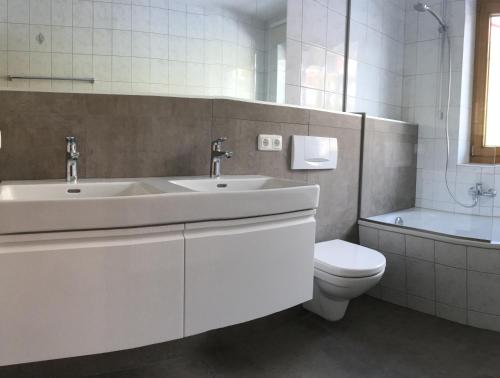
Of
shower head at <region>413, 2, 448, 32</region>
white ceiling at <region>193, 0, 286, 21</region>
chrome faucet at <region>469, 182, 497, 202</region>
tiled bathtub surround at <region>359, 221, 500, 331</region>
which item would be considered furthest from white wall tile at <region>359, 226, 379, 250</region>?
shower head at <region>413, 2, 448, 32</region>

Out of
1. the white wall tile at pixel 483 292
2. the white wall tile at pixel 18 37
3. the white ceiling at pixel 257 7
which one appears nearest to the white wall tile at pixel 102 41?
the white wall tile at pixel 18 37

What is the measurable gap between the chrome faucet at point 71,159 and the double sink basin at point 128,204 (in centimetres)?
5

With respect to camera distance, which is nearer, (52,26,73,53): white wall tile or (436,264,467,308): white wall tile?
(52,26,73,53): white wall tile

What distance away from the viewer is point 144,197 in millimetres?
1141

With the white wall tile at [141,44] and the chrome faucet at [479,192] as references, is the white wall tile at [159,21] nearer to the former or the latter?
the white wall tile at [141,44]

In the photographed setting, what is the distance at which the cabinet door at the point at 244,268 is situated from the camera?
1.25m

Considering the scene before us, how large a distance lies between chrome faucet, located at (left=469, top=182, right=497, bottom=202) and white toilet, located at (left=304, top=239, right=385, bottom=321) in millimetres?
1012

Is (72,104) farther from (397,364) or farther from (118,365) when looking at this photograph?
(397,364)

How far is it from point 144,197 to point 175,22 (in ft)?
3.29

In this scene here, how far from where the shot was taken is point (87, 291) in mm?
1098

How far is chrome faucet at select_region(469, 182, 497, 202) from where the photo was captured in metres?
2.61

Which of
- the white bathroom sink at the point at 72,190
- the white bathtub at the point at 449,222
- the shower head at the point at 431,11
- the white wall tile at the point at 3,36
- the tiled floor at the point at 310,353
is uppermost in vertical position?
the shower head at the point at 431,11

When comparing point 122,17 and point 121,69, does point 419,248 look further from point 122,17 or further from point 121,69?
point 122,17

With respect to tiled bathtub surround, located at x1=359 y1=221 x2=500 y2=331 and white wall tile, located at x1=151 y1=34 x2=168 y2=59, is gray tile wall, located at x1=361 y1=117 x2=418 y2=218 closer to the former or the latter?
tiled bathtub surround, located at x1=359 y1=221 x2=500 y2=331
